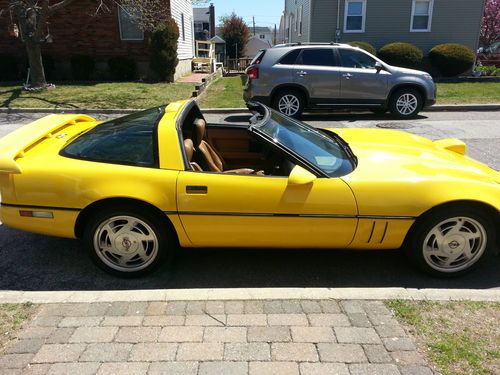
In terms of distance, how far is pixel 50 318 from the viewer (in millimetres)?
2758

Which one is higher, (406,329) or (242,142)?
(242,142)

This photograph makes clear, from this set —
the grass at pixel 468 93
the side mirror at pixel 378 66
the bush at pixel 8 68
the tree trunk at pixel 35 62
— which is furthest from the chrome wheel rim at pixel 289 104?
the bush at pixel 8 68

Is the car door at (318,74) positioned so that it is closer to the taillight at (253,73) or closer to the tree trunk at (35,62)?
the taillight at (253,73)

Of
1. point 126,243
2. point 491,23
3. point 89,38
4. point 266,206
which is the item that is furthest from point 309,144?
point 491,23

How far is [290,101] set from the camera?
33.0 feet

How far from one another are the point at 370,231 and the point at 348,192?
35 centimetres

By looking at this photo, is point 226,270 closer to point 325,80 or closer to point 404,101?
point 325,80

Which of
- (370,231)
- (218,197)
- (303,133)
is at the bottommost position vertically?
(370,231)

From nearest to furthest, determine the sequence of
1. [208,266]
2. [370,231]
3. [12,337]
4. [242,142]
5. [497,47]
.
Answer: [12,337] < [370,231] < [208,266] < [242,142] < [497,47]

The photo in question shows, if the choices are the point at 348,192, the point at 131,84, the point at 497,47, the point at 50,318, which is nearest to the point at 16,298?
the point at 50,318

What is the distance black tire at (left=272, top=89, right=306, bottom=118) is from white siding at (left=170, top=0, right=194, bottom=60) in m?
9.84

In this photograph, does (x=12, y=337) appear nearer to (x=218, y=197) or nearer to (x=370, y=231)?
(x=218, y=197)

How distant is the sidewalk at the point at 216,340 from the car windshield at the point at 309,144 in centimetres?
104

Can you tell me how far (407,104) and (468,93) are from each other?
480 centimetres
